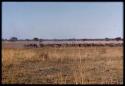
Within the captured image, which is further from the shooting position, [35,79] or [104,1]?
[35,79]

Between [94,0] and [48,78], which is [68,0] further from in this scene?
[48,78]

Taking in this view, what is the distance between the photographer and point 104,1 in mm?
1736

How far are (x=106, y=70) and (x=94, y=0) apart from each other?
667 cm

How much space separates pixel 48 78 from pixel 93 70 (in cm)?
218

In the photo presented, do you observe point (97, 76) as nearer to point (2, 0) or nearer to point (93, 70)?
point (93, 70)

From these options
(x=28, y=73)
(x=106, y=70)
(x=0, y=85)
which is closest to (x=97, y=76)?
(x=106, y=70)

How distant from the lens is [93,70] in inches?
334

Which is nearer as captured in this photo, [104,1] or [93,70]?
[104,1]

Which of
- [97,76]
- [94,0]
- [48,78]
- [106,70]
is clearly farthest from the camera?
[106,70]

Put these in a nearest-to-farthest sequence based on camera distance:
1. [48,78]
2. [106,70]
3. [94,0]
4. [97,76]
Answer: [94,0] < [48,78] < [97,76] < [106,70]

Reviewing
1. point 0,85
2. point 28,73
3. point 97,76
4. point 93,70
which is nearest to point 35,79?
point 28,73

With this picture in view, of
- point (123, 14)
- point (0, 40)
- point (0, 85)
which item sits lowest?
point (0, 85)

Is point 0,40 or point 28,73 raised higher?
point 0,40

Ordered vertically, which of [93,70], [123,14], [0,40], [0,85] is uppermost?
[123,14]
